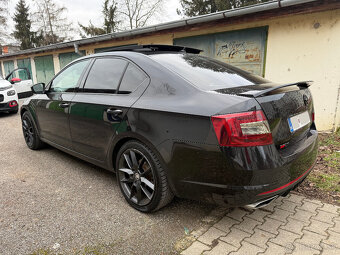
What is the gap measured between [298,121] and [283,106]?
31 centimetres

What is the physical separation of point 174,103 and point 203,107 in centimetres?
29

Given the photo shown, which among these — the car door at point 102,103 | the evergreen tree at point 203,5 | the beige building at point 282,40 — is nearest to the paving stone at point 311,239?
the car door at point 102,103

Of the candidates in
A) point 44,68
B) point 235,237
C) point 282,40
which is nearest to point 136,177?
point 235,237

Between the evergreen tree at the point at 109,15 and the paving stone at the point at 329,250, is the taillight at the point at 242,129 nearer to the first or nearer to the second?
the paving stone at the point at 329,250

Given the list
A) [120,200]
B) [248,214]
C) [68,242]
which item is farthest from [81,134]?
[248,214]

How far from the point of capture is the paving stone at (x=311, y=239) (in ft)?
6.49

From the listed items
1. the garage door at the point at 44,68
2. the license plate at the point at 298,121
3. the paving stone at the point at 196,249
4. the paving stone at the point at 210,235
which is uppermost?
the garage door at the point at 44,68

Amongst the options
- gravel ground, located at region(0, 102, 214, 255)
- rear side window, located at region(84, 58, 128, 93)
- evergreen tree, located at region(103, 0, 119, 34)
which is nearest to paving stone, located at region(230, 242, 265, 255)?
gravel ground, located at region(0, 102, 214, 255)

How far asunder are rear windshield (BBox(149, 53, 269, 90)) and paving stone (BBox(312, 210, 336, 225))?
1406 millimetres

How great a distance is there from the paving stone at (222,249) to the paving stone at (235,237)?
0.16 feet

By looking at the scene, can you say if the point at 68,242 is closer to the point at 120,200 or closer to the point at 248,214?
the point at 120,200

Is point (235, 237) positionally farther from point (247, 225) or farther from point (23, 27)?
point (23, 27)

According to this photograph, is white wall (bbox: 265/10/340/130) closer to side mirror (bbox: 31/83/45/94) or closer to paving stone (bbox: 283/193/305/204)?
paving stone (bbox: 283/193/305/204)

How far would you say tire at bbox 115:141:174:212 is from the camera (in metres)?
2.21
